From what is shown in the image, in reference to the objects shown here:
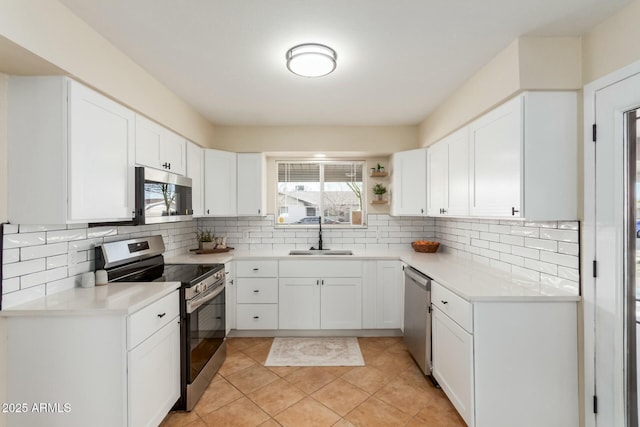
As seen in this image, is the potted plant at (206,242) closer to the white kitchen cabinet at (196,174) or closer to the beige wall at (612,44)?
the white kitchen cabinet at (196,174)

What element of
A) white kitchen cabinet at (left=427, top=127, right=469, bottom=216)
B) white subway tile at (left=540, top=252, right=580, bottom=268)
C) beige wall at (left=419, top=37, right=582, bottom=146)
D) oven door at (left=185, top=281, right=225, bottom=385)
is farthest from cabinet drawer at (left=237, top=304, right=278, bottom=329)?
→ beige wall at (left=419, top=37, right=582, bottom=146)

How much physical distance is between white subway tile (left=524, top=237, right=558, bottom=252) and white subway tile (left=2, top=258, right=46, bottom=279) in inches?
125

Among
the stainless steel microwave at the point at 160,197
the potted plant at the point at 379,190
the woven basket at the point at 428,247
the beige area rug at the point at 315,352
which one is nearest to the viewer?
the stainless steel microwave at the point at 160,197

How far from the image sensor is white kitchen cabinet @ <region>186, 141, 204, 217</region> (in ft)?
10.3

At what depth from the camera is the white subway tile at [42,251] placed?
1.70 meters

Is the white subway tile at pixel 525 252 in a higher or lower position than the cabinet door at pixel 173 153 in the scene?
lower

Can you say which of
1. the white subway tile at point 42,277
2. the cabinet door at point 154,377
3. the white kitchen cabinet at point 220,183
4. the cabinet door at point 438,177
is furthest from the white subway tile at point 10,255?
the cabinet door at point 438,177

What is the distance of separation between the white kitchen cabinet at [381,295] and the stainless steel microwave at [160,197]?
197cm

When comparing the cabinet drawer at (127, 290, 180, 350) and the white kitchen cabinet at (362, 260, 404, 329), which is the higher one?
the cabinet drawer at (127, 290, 180, 350)

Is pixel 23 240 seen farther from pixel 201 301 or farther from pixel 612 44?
pixel 612 44

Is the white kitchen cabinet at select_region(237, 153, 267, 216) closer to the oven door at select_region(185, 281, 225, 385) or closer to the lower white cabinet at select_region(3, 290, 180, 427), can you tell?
the oven door at select_region(185, 281, 225, 385)

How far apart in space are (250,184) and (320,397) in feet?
7.76

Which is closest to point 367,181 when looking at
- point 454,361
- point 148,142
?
point 454,361

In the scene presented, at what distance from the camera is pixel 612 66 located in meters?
1.65
